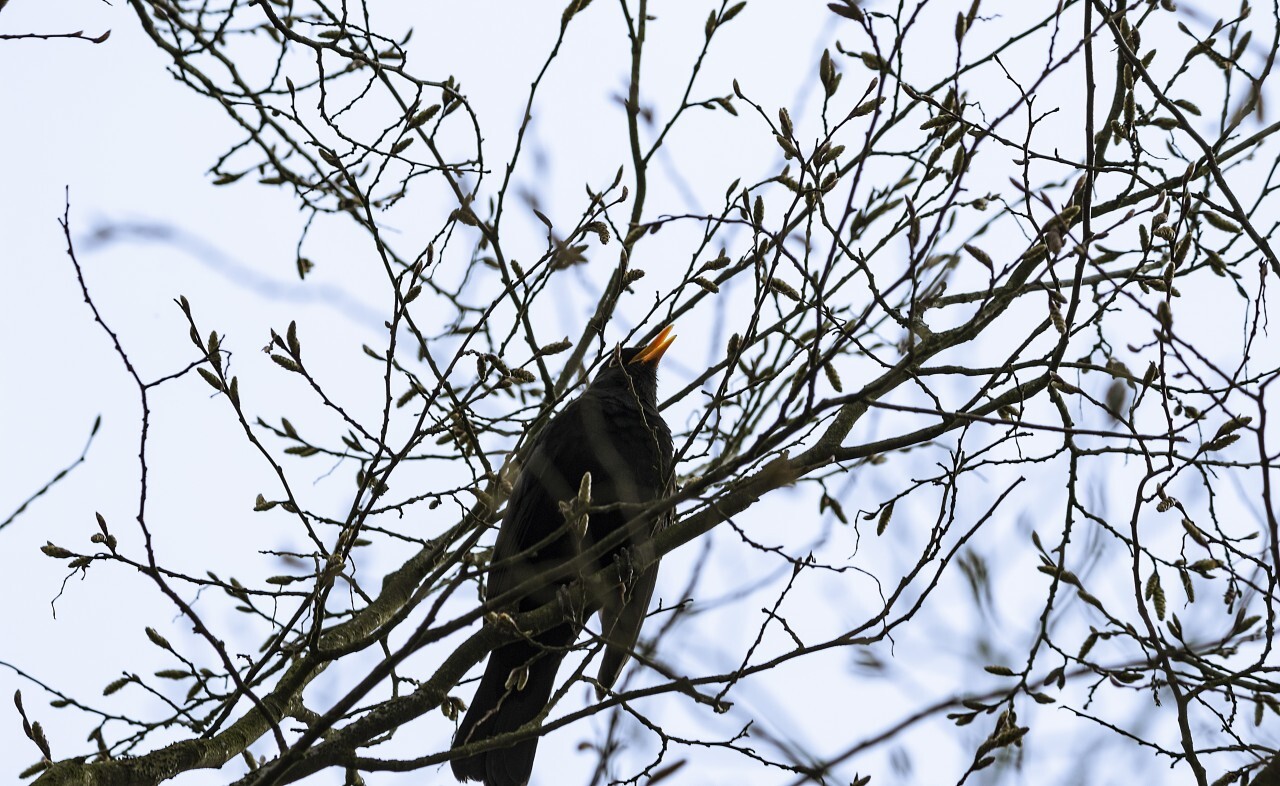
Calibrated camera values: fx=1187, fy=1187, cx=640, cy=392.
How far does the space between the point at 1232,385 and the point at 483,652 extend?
2.41 m

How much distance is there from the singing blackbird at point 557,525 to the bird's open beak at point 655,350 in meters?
0.23

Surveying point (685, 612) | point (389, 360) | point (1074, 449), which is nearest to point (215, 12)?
point (389, 360)

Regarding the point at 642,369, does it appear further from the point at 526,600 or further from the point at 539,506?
the point at 526,600

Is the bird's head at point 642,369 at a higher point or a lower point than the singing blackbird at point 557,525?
higher

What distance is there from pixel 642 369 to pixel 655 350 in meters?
0.16

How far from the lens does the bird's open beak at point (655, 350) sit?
591cm

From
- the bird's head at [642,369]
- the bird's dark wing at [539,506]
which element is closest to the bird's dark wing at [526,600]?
the bird's dark wing at [539,506]

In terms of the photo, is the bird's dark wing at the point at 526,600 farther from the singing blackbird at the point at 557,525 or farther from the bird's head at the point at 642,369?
the bird's head at the point at 642,369

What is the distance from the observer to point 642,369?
6.10 m

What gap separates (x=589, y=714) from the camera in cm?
293

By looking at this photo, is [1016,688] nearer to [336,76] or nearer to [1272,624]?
[1272,624]

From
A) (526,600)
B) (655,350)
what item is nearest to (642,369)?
(655,350)

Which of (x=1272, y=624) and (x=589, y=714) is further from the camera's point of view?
(x=1272, y=624)

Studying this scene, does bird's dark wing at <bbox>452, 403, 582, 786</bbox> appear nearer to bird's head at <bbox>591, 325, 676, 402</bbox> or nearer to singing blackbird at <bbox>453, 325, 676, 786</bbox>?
singing blackbird at <bbox>453, 325, 676, 786</bbox>
